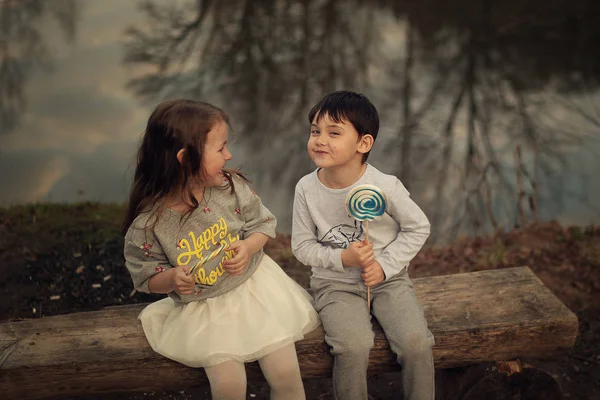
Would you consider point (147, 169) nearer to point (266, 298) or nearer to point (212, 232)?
point (212, 232)

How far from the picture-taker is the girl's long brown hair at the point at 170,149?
7.94 ft

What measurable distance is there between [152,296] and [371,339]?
205 cm

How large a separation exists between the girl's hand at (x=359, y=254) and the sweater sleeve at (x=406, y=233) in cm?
10

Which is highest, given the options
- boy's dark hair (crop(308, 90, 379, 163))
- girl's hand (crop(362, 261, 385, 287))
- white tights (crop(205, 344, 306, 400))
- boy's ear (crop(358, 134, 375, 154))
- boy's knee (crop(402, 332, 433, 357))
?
boy's dark hair (crop(308, 90, 379, 163))

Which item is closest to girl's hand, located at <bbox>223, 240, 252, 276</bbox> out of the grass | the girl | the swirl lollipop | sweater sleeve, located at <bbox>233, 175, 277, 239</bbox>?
the girl

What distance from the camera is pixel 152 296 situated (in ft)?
13.6

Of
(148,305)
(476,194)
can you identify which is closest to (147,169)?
(148,305)

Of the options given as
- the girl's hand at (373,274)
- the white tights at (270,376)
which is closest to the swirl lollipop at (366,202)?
the girl's hand at (373,274)

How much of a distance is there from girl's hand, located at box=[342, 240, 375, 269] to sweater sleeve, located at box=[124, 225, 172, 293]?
76 centimetres

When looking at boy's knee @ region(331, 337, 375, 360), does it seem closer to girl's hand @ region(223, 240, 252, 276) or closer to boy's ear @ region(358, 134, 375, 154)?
girl's hand @ region(223, 240, 252, 276)

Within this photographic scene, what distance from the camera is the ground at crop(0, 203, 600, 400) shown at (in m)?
3.79

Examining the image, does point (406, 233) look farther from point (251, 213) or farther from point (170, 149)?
point (170, 149)

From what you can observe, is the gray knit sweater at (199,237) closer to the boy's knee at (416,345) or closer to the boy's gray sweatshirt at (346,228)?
the boy's gray sweatshirt at (346,228)

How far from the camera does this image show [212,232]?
260 centimetres
